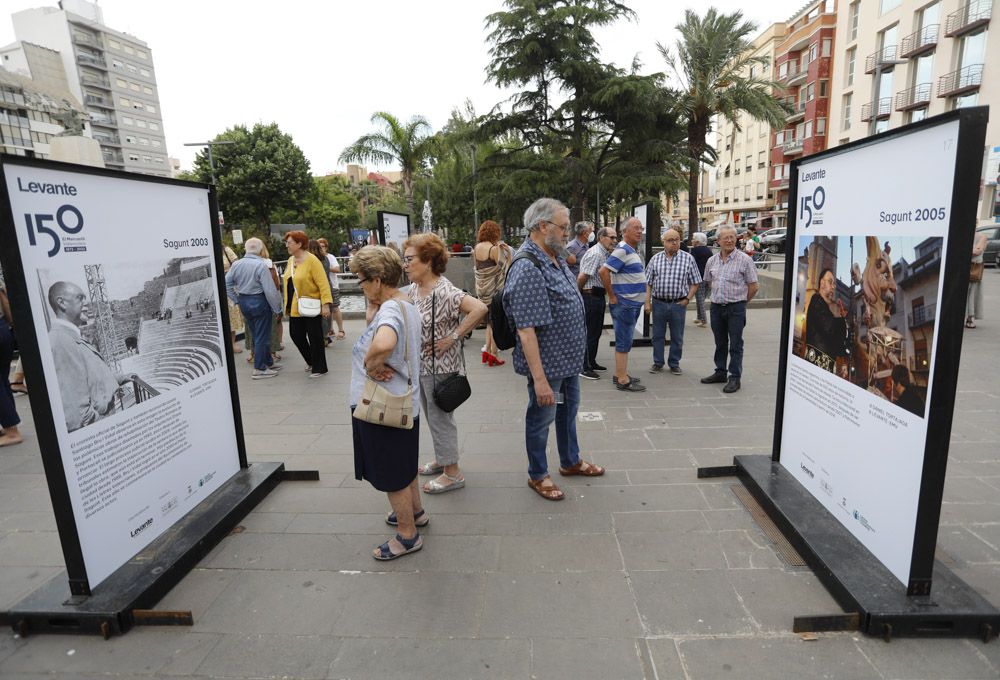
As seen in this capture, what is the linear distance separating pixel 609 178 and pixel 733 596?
2008 cm

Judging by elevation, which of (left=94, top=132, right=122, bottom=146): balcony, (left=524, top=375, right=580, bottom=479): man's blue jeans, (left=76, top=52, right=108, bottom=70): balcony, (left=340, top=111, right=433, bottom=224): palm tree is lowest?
(left=524, top=375, right=580, bottom=479): man's blue jeans

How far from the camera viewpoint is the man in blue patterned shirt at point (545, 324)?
3244 mm

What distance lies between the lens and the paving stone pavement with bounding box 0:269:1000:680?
88.7 inches

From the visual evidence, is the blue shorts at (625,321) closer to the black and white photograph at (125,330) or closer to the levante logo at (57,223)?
the black and white photograph at (125,330)

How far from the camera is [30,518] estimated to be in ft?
11.8

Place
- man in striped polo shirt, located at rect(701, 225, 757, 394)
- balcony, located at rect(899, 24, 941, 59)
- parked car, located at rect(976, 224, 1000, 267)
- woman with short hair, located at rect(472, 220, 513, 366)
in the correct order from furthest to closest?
1. balcony, located at rect(899, 24, 941, 59)
2. parked car, located at rect(976, 224, 1000, 267)
3. woman with short hair, located at rect(472, 220, 513, 366)
4. man in striped polo shirt, located at rect(701, 225, 757, 394)

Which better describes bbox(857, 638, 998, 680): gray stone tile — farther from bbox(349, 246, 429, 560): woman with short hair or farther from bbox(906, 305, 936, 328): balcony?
bbox(349, 246, 429, 560): woman with short hair

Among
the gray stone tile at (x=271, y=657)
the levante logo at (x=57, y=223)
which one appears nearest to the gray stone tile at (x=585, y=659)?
the gray stone tile at (x=271, y=657)

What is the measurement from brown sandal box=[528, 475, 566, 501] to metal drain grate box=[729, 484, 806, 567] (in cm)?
112

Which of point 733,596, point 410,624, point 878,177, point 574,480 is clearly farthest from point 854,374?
point 410,624

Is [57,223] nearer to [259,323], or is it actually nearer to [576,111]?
[259,323]

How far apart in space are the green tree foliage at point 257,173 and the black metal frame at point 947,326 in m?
38.8

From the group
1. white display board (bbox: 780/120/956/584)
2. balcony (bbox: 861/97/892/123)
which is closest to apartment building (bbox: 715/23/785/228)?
balcony (bbox: 861/97/892/123)

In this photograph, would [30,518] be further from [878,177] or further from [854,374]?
[878,177]
